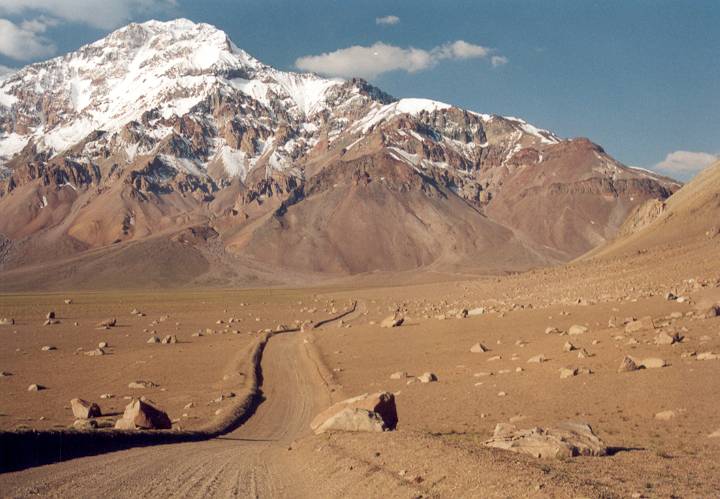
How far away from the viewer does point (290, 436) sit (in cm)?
1931

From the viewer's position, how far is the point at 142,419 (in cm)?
1741

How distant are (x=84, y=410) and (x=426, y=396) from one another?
10.9 m

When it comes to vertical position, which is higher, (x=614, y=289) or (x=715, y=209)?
(x=715, y=209)

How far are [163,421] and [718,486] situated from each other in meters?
14.0

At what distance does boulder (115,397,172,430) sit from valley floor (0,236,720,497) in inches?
56.0

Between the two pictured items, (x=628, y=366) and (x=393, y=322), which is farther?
(x=393, y=322)

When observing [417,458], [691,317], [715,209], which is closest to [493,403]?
[417,458]

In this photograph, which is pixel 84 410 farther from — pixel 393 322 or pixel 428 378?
pixel 393 322

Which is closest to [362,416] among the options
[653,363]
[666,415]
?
[666,415]

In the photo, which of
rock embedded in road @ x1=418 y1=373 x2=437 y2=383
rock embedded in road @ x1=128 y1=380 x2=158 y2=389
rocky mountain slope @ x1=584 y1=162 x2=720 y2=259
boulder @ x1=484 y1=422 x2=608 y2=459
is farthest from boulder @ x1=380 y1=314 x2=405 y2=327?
boulder @ x1=484 y1=422 x2=608 y2=459

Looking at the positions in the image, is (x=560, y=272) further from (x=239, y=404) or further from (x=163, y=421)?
(x=163, y=421)

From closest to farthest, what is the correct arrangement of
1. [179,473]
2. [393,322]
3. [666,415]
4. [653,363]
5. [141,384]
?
[179,473] < [666,415] < [653,363] < [141,384] < [393,322]

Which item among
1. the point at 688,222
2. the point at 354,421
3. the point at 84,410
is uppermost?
the point at 688,222

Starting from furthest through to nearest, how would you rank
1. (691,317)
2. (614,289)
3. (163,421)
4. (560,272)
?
(560,272) < (614,289) < (691,317) < (163,421)
